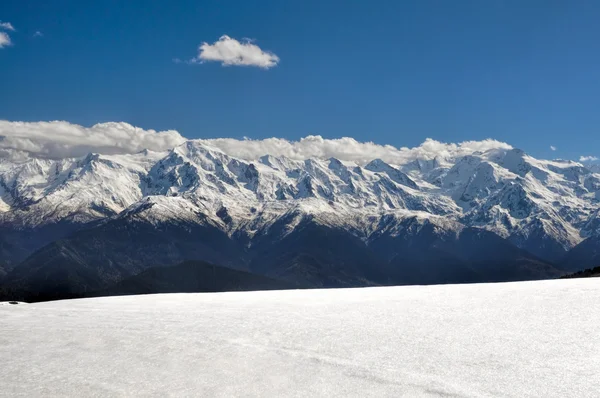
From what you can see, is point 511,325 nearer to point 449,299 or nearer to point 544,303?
point 544,303

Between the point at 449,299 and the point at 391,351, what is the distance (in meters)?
9.14

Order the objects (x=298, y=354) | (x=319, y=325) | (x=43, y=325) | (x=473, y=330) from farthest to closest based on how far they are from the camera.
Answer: (x=43, y=325) → (x=319, y=325) → (x=473, y=330) → (x=298, y=354)

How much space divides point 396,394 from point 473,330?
251 inches

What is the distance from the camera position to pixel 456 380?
1370 centimetres

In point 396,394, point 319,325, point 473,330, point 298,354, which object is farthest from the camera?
point 319,325

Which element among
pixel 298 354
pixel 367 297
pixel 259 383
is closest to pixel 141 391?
pixel 259 383

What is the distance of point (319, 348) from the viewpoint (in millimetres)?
16531

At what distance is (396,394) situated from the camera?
12992mm

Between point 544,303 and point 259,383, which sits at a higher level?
point 544,303

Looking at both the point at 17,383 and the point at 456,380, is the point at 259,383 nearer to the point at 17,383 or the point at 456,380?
the point at 456,380

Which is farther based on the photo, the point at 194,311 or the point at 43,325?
the point at 194,311

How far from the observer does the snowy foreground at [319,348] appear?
1361cm

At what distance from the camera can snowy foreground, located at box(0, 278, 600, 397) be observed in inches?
536

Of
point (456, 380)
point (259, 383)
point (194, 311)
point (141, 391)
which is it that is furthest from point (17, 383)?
point (456, 380)
